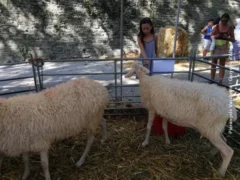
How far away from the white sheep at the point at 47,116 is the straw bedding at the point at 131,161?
0.68ft

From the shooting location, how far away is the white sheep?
2.40 m

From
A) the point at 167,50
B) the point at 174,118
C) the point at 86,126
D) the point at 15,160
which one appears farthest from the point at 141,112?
the point at 167,50

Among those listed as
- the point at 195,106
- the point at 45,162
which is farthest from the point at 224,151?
the point at 45,162

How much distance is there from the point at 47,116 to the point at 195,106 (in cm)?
181

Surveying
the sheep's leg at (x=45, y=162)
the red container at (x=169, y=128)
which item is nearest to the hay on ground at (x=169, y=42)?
the red container at (x=169, y=128)

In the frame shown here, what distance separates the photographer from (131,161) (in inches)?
120

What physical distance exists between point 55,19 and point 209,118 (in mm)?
8786

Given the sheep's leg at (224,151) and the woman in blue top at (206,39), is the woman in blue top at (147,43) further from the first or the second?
the woman in blue top at (206,39)

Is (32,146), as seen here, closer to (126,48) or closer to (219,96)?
(219,96)

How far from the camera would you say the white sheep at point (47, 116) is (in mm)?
2404

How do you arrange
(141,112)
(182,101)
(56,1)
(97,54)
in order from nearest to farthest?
(182,101)
(141,112)
(56,1)
(97,54)

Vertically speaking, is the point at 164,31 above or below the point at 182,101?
above

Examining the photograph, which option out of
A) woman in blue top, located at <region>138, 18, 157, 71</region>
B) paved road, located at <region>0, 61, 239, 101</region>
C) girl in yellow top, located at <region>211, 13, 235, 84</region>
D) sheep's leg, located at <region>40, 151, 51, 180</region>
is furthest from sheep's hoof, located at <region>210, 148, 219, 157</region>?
paved road, located at <region>0, 61, 239, 101</region>

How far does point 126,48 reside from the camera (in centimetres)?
1123
